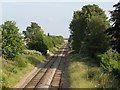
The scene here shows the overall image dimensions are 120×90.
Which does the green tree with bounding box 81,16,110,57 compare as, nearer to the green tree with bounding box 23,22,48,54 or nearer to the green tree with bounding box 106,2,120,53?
the green tree with bounding box 106,2,120,53

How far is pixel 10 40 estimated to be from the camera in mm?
18891

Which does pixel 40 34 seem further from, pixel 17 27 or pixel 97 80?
pixel 97 80

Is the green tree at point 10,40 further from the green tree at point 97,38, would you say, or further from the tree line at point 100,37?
the green tree at point 97,38

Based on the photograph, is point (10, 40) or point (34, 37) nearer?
point (10, 40)

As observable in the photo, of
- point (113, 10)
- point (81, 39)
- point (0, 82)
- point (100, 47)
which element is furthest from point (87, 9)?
point (0, 82)

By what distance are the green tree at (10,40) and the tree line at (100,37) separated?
Answer: 1168 cm

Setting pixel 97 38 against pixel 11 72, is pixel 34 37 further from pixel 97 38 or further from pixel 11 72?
pixel 11 72

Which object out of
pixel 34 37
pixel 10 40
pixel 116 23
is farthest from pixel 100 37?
pixel 34 37

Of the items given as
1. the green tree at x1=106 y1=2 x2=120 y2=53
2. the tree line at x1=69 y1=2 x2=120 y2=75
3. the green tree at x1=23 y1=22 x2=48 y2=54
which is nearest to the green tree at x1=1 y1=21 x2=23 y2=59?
the tree line at x1=69 y1=2 x2=120 y2=75

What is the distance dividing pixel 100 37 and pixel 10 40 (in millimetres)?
16129

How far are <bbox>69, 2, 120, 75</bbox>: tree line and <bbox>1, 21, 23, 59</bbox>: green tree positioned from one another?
11679mm

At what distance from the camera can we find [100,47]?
25.3 metres

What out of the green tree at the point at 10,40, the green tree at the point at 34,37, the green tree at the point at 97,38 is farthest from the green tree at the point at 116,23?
the green tree at the point at 34,37

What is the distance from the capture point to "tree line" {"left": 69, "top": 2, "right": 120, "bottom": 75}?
541 inches
